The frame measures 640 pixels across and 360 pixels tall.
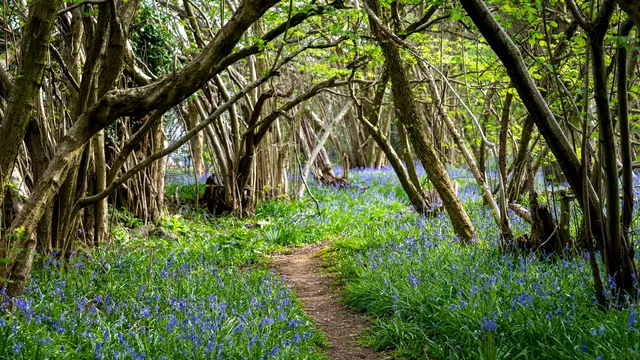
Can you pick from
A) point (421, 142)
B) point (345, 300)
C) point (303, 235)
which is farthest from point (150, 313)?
point (303, 235)

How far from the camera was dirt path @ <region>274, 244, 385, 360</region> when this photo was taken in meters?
4.79

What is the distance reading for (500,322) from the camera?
4.09 metres

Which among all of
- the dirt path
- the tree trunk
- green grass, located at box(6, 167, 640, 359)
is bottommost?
the dirt path

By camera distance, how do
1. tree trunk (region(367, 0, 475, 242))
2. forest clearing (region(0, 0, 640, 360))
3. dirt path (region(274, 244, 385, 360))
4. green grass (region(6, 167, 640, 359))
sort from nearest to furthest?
green grass (region(6, 167, 640, 359)) < forest clearing (region(0, 0, 640, 360)) < dirt path (region(274, 244, 385, 360)) < tree trunk (region(367, 0, 475, 242))

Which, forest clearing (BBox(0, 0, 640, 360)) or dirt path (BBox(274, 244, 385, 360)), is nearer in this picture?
forest clearing (BBox(0, 0, 640, 360))

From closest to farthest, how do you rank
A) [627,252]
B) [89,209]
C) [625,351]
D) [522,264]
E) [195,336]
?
1. [625,351]
2. [195,336]
3. [627,252]
4. [522,264]
5. [89,209]

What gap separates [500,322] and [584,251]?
204cm

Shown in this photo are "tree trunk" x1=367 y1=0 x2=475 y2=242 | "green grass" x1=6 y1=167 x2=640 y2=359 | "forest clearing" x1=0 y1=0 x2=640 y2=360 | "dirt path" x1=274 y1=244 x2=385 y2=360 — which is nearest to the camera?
"green grass" x1=6 y1=167 x2=640 y2=359

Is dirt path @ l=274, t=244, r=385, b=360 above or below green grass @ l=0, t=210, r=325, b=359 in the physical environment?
below

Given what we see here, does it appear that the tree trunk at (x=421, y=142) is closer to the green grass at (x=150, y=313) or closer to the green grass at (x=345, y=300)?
the green grass at (x=345, y=300)

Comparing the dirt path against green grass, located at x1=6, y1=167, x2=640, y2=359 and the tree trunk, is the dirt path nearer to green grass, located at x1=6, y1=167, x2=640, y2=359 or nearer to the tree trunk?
green grass, located at x1=6, y1=167, x2=640, y2=359

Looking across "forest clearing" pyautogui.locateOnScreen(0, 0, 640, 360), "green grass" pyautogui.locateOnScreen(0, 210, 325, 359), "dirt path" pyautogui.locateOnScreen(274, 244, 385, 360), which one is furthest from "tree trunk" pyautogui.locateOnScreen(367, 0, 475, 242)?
"green grass" pyautogui.locateOnScreen(0, 210, 325, 359)

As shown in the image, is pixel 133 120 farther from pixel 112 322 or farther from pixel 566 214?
pixel 566 214

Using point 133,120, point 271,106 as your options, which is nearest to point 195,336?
point 133,120
